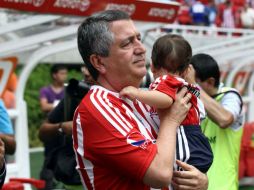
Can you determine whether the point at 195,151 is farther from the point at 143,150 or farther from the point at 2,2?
the point at 2,2

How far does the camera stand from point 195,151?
2.71m

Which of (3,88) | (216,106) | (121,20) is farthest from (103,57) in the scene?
(3,88)

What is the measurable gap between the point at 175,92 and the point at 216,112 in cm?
164

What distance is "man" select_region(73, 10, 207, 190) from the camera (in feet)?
7.89

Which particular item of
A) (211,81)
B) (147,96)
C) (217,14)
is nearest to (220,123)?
(211,81)

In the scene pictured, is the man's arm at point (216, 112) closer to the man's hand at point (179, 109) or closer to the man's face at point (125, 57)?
the man's hand at point (179, 109)

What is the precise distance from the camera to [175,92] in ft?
8.64

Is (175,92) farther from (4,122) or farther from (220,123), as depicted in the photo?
(220,123)

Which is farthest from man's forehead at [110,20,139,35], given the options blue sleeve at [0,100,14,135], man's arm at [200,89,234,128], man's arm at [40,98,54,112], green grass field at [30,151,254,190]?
man's arm at [40,98,54,112]

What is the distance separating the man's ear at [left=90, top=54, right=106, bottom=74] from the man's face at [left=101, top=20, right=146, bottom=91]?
2 cm

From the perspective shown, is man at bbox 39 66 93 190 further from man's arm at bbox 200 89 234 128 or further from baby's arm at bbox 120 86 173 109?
baby's arm at bbox 120 86 173 109

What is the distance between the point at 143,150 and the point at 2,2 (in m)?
2.43

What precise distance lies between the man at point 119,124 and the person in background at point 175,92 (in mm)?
53

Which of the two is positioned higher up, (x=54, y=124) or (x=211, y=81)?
(x=211, y=81)
